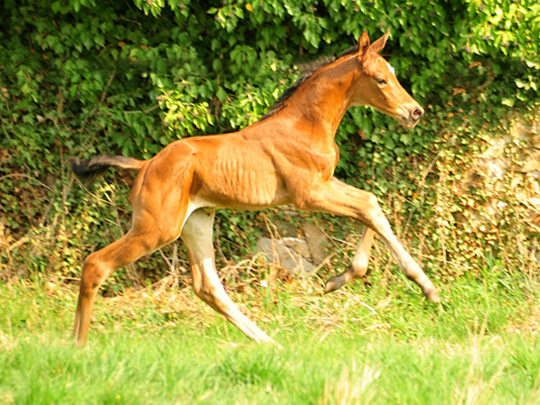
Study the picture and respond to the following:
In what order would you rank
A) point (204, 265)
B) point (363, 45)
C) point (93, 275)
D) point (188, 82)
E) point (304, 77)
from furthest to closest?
point (188, 82), point (204, 265), point (304, 77), point (363, 45), point (93, 275)

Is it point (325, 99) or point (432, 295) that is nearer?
point (432, 295)

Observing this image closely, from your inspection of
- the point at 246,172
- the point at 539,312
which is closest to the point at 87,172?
the point at 246,172

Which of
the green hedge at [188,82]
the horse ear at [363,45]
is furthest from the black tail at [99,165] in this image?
the horse ear at [363,45]

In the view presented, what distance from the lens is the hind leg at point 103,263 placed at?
17.1ft

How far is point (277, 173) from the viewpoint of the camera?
5359 millimetres

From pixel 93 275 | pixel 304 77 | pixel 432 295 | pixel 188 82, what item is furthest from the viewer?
pixel 188 82

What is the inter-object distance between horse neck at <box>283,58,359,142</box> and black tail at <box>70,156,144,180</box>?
132cm

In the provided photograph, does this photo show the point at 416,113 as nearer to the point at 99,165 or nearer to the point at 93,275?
the point at 99,165

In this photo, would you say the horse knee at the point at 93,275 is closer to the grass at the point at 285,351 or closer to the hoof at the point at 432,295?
the grass at the point at 285,351

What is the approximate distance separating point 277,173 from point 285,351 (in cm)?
156

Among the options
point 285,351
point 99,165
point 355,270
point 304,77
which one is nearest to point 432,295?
point 355,270

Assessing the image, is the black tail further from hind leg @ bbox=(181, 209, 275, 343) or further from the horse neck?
the horse neck

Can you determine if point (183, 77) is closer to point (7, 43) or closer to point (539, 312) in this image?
point (7, 43)

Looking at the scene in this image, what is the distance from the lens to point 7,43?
762cm
